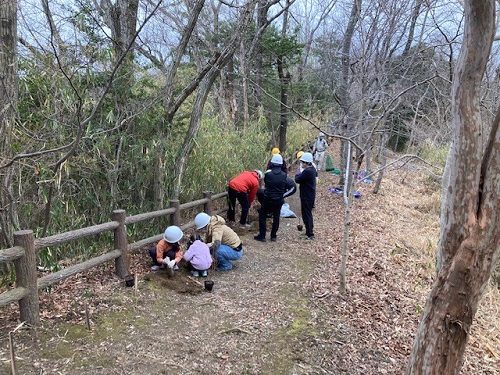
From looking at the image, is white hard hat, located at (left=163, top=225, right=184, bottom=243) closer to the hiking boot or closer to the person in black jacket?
the hiking boot

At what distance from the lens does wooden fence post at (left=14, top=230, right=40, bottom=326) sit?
329 centimetres

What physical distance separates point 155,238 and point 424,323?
12.9ft

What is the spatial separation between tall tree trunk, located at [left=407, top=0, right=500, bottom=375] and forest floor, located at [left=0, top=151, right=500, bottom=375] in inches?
51.3

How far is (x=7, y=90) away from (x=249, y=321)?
3325 millimetres

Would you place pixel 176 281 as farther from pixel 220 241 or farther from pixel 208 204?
pixel 208 204

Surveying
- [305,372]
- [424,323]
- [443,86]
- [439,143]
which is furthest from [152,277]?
[439,143]

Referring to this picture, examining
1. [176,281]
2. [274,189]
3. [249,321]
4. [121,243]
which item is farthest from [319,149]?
[249,321]

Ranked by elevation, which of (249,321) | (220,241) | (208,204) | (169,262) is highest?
(208,204)

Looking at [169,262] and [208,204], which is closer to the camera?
[169,262]

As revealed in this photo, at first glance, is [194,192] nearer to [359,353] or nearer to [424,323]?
[359,353]

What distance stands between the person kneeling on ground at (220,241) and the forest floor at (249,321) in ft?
0.64

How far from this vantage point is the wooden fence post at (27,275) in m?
3.29

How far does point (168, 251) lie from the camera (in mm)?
5074

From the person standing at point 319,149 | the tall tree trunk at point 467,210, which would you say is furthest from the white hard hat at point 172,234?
the person standing at point 319,149
